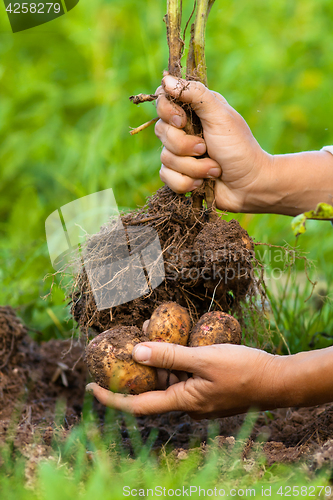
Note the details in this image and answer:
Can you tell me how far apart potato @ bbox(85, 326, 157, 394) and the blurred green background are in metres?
1.46

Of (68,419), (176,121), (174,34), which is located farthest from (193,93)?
(68,419)

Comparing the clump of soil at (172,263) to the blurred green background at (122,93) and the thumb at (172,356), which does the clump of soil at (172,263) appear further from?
the blurred green background at (122,93)

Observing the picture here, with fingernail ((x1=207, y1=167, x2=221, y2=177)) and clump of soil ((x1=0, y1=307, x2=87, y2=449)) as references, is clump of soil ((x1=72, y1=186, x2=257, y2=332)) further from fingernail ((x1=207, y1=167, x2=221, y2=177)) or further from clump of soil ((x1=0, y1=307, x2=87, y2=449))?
clump of soil ((x1=0, y1=307, x2=87, y2=449))

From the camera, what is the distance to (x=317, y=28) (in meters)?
4.31

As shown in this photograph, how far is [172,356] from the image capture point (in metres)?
1.31

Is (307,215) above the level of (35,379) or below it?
above

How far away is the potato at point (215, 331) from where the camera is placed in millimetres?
1385

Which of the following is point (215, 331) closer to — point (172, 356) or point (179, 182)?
point (172, 356)

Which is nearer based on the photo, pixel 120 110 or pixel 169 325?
pixel 169 325

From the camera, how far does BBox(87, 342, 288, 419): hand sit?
1.30 metres

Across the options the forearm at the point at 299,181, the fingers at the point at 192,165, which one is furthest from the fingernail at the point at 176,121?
the forearm at the point at 299,181

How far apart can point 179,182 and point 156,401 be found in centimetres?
73

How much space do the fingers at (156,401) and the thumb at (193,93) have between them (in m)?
0.90
